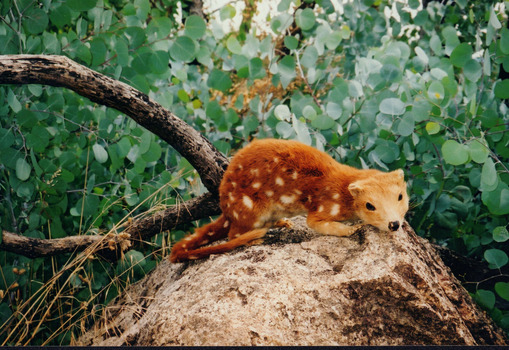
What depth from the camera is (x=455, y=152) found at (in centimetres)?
139

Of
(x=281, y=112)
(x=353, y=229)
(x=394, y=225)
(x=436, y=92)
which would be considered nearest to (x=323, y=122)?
(x=281, y=112)

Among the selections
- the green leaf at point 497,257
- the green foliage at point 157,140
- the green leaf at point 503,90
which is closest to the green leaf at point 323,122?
the green foliage at point 157,140

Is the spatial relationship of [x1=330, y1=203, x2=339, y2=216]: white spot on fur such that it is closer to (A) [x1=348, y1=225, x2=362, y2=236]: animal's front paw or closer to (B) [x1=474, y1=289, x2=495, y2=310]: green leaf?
(A) [x1=348, y1=225, x2=362, y2=236]: animal's front paw

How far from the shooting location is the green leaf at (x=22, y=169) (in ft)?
5.52

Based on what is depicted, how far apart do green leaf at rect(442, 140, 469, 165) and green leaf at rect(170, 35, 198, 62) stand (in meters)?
0.91

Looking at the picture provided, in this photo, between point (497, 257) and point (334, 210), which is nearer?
point (334, 210)

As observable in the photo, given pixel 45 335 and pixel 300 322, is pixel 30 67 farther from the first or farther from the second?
pixel 300 322

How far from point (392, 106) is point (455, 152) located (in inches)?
12.1

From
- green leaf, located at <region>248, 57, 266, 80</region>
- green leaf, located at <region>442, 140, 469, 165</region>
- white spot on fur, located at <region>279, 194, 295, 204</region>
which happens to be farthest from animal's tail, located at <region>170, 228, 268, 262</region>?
green leaf, located at <region>248, 57, 266, 80</region>

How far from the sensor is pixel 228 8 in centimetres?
188

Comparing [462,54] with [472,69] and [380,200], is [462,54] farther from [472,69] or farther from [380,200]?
[380,200]

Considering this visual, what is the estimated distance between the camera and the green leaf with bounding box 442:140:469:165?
1.39 meters

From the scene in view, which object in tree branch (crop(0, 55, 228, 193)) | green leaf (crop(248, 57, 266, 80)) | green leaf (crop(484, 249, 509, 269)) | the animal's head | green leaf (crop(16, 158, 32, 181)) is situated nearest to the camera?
the animal's head

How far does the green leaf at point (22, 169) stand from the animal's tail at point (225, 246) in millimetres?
649
